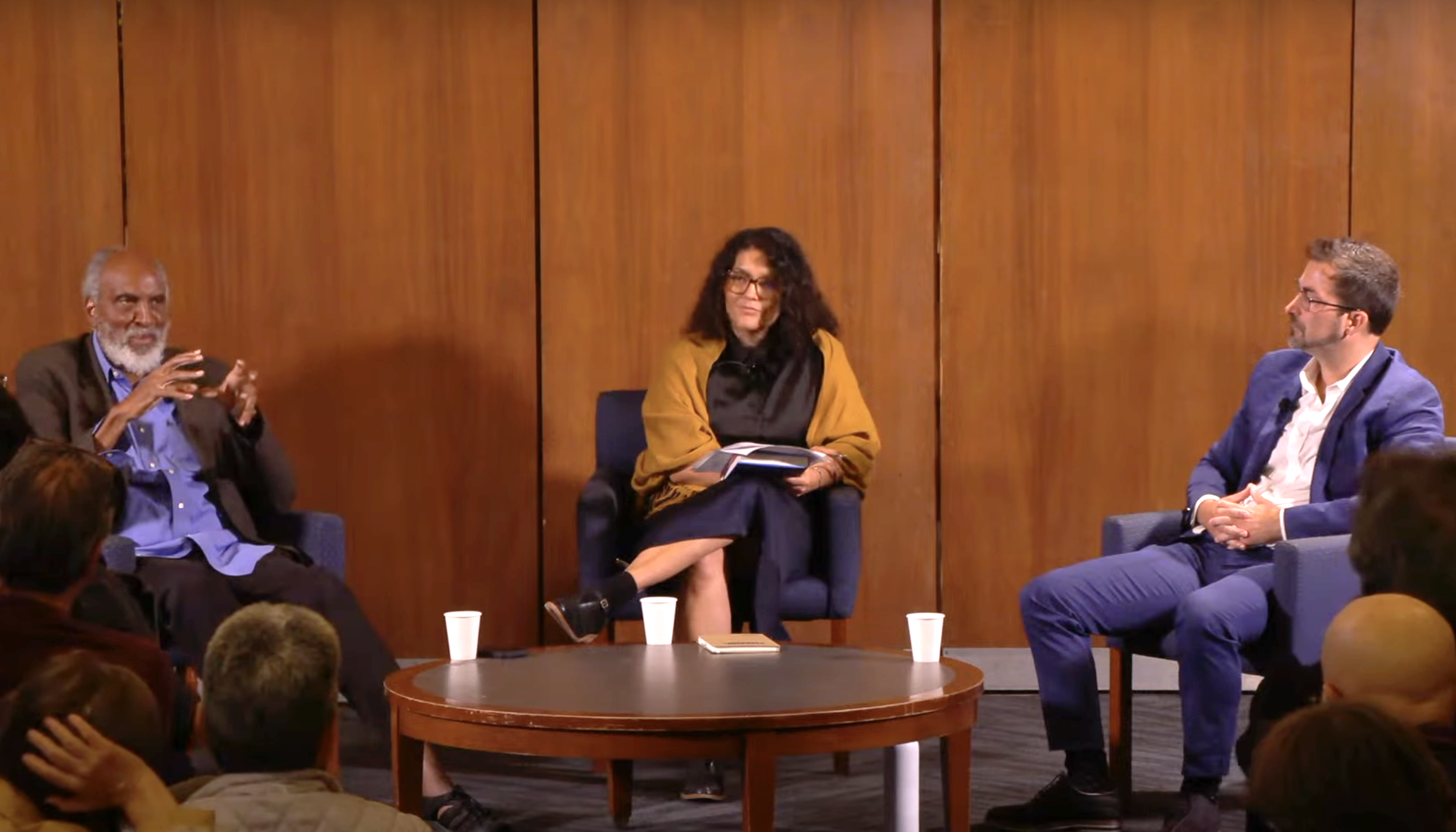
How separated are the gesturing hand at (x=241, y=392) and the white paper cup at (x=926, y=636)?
189 centimetres

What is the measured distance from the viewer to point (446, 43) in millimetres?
5473

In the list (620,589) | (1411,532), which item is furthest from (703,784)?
(1411,532)

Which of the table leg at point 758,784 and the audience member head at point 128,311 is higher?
the audience member head at point 128,311

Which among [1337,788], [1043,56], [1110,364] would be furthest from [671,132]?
[1337,788]

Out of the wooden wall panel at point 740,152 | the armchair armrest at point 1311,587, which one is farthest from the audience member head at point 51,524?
the wooden wall panel at point 740,152

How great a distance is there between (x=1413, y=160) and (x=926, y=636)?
2906 mm

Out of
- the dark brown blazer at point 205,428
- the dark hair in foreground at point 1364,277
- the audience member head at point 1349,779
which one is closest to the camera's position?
the audience member head at point 1349,779

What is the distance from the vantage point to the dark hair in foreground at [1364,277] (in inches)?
162

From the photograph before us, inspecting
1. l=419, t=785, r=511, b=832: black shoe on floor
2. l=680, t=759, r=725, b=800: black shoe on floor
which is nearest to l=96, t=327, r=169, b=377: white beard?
l=419, t=785, r=511, b=832: black shoe on floor

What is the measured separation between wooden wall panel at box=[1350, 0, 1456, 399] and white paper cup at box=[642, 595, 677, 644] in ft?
9.44

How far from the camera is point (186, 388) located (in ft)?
14.0

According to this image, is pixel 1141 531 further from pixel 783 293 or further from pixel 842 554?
pixel 783 293

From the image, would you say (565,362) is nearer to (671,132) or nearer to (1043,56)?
(671,132)

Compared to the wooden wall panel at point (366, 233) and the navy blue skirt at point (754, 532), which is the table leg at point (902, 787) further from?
the wooden wall panel at point (366, 233)
